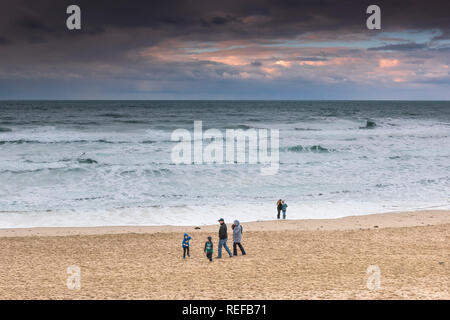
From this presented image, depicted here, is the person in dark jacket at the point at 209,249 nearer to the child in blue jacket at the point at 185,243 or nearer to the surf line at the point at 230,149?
the child in blue jacket at the point at 185,243

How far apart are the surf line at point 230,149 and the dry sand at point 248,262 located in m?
14.5

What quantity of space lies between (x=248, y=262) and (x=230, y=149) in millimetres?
29812

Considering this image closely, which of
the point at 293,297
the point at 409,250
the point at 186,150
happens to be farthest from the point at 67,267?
the point at 186,150

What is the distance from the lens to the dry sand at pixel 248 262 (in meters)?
11.3

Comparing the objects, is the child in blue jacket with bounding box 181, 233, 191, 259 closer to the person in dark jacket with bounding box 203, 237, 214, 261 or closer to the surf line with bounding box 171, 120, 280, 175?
the person in dark jacket with bounding box 203, 237, 214, 261

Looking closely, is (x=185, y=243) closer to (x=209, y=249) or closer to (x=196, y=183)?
(x=209, y=249)

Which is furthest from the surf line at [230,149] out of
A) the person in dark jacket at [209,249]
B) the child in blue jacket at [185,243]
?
the person in dark jacket at [209,249]

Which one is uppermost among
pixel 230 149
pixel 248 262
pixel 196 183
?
pixel 230 149

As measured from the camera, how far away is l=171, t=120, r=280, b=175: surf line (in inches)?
1433

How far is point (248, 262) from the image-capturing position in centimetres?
1412

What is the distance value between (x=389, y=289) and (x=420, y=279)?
4.74ft

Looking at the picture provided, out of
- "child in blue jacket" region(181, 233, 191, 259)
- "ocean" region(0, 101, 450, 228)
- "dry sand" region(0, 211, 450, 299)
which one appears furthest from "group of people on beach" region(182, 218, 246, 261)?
"ocean" region(0, 101, 450, 228)

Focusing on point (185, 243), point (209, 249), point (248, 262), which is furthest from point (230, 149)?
point (248, 262)

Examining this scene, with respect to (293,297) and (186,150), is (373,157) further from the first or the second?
(293,297)
